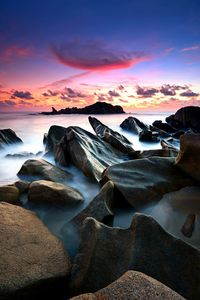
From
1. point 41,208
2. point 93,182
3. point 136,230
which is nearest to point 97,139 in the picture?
point 93,182

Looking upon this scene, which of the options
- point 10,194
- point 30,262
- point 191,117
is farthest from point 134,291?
point 191,117

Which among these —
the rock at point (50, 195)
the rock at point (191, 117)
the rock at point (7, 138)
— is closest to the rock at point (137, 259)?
the rock at point (50, 195)

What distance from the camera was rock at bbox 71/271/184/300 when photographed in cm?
183

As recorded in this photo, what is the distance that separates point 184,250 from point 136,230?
0.46m

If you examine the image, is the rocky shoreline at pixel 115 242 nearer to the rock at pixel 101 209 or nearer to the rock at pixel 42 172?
the rock at pixel 101 209

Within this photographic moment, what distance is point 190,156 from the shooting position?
182 inches

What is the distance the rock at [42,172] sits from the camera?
5736 millimetres

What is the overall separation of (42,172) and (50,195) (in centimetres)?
149

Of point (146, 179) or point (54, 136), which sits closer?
point (146, 179)

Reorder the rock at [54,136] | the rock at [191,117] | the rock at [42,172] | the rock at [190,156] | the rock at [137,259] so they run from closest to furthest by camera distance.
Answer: the rock at [137,259] → the rock at [190,156] → the rock at [42,172] → the rock at [54,136] → the rock at [191,117]

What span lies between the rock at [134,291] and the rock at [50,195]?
258 centimetres

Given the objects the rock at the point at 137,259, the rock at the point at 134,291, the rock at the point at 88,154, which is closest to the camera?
the rock at the point at 134,291

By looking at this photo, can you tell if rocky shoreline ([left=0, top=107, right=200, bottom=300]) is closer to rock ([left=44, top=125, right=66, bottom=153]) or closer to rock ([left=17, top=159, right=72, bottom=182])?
rock ([left=17, top=159, right=72, bottom=182])

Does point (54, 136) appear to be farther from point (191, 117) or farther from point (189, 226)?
point (191, 117)
